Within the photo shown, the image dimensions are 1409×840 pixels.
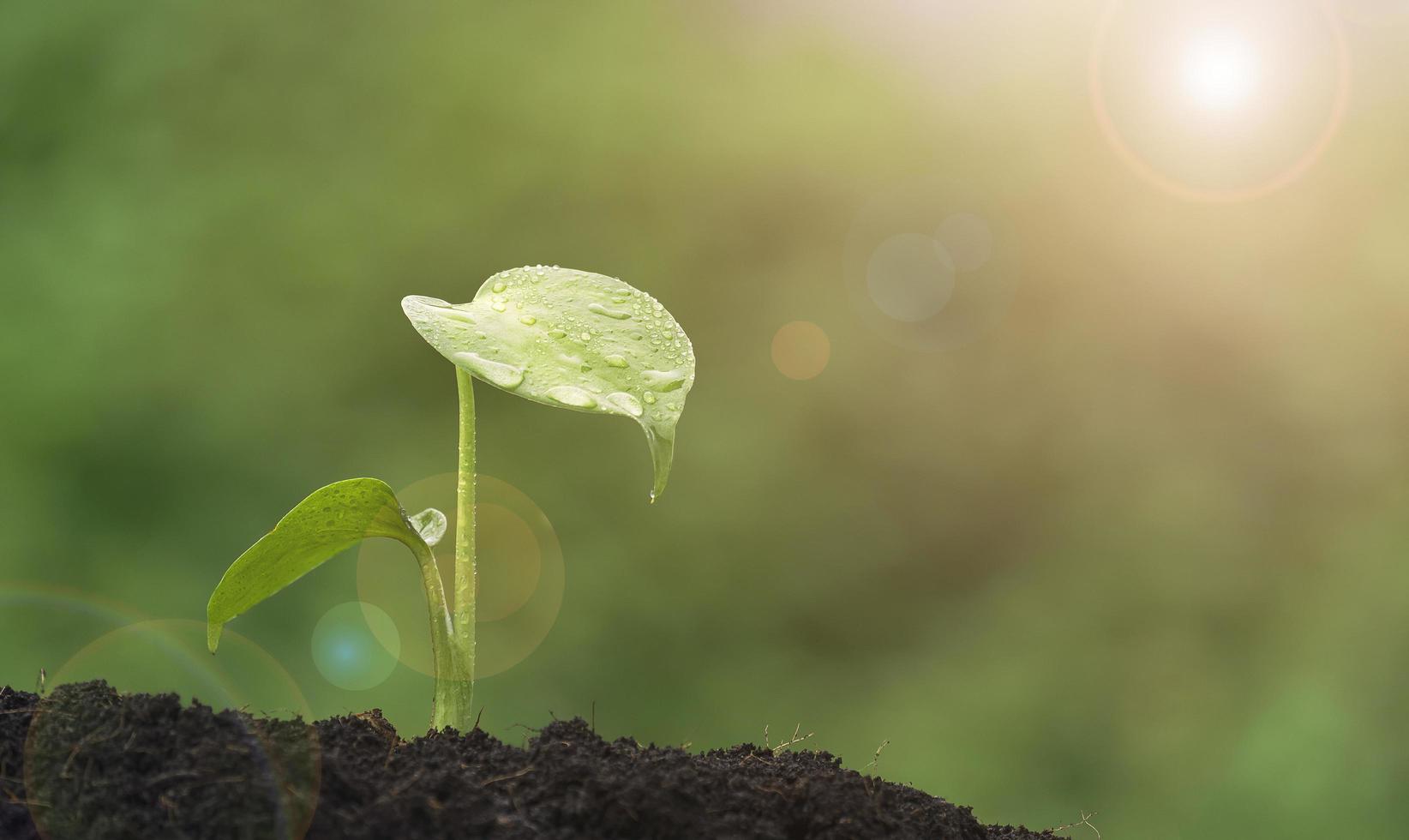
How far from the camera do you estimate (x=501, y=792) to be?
0.96 metres

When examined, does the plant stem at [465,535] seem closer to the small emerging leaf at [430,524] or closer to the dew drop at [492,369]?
the small emerging leaf at [430,524]

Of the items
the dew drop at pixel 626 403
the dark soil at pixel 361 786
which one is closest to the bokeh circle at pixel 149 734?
the dark soil at pixel 361 786

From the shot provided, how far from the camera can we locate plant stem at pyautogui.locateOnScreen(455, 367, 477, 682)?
1.17 metres

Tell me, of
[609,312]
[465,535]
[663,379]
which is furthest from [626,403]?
[465,535]

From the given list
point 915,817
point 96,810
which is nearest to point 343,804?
point 96,810

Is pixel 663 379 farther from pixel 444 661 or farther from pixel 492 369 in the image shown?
pixel 444 661

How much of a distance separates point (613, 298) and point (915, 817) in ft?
2.05

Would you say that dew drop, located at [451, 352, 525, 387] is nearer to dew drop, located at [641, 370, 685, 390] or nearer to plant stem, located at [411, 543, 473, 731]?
dew drop, located at [641, 370, 685, 390]

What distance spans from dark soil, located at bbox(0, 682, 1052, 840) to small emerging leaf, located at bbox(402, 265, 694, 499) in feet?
0.96

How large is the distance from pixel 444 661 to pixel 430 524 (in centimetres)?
17

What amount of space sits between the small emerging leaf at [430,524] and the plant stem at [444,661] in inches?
1.6

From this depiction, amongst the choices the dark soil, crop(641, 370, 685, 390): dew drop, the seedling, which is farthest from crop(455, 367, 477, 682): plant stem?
crop(641, 370, 685, 390): dew drop

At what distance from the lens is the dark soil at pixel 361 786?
0.86 meters

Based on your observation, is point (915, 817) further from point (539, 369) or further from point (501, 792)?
point (539, 369)
